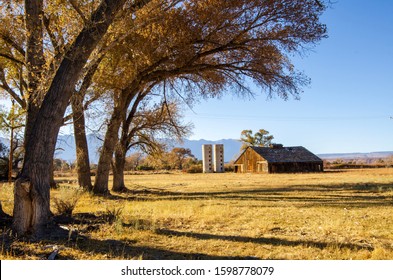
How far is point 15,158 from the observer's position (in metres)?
34.5

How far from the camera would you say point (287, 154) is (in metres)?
54.6

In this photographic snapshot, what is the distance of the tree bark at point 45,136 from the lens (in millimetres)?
A: 7273

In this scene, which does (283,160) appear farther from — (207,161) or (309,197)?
(309,197)

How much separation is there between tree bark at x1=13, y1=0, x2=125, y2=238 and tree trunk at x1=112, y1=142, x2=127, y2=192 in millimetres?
13056

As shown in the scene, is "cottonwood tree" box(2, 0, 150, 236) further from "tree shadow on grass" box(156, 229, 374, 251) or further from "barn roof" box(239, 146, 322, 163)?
"barn roof" box(239, 146, 322, 163)

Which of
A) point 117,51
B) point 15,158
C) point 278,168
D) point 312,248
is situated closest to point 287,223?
point 312,248

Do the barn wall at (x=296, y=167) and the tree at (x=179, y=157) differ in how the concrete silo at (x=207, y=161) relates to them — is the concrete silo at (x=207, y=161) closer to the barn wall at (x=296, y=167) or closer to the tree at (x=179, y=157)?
the tree at (x=179, y=157)

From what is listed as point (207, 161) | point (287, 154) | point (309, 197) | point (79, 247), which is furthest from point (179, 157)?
point (79, 247)

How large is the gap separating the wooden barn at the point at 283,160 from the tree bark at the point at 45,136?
1805 inches

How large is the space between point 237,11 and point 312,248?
10.4 m

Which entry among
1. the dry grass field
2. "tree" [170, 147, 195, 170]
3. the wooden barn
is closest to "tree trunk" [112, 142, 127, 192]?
the dry grass field

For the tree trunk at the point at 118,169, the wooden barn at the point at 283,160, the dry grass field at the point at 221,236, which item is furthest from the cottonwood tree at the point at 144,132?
the wooden barn at the point at 283,160

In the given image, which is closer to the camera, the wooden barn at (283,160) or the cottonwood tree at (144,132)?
the cottonwood tree at (144,132)
